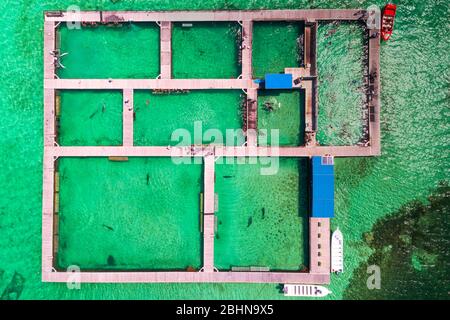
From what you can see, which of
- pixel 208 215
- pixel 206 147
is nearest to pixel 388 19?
pixel 206 147

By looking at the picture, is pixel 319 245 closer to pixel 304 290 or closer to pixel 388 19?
pixel 304 290

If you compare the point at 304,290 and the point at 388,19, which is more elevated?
the point at 388,19

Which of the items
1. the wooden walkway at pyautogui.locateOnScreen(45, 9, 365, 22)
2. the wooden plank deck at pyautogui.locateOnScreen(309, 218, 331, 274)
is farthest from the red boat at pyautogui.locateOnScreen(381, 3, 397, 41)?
the wooden plank deck at pyautogui.locateOnScreen(309, 218, 331, 274)

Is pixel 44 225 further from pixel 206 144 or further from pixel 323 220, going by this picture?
pixel 323 220

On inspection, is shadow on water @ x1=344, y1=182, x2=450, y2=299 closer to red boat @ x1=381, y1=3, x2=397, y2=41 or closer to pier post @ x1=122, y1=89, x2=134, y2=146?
red boat @ x1=381, y1=3, x2=397, y2=41

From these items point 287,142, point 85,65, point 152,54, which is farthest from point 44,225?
point 287,142

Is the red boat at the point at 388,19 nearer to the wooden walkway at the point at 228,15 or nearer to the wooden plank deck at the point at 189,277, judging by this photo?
the wooden walkway at the point at 228,15

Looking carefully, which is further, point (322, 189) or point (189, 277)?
point (189, 277)
